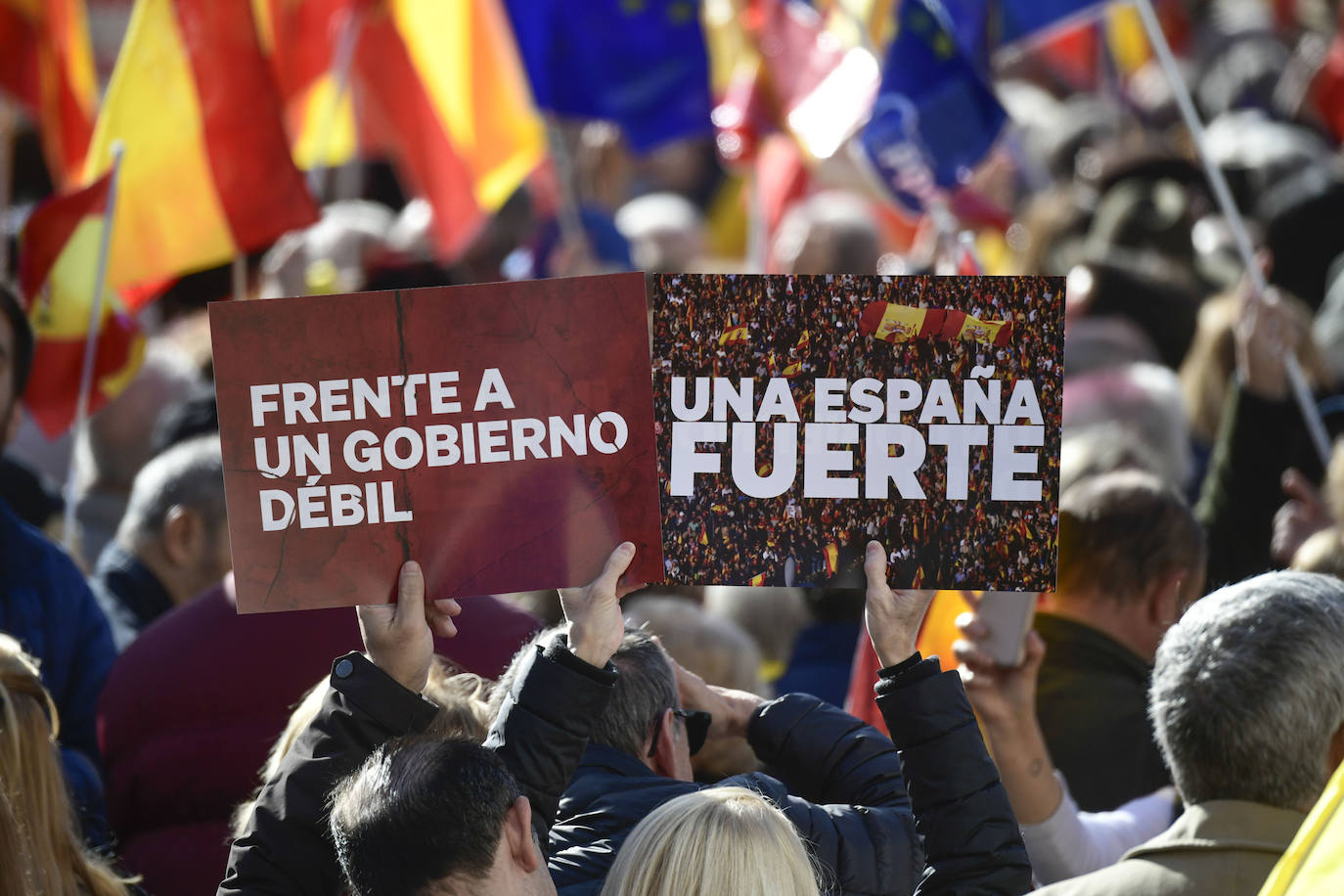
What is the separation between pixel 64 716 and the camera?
136 inches

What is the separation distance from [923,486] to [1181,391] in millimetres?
3378

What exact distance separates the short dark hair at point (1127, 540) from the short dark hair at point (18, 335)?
7.68 ft

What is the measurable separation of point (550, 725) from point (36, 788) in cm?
81

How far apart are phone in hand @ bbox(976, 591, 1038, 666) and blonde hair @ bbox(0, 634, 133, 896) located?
156cm

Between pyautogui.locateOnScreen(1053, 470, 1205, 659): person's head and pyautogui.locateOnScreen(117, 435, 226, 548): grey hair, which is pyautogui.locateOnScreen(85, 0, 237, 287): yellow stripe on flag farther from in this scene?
pyautogui.locateOnScreen(1053, 470, 1205, 659): person's head

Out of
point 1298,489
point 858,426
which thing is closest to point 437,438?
point 858,426

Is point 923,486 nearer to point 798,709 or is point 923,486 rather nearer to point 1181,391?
point 798,709

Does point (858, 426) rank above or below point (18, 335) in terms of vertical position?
below

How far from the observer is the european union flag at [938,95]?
5801mm

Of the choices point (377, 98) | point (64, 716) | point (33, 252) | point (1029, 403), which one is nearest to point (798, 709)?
point (1029, 403)

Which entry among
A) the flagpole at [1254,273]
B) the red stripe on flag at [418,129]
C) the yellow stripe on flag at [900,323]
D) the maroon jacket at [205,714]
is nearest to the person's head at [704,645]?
the maroon jacket at [205,714]

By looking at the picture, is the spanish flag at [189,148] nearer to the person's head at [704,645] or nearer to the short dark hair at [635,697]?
the person's head at [704,645]

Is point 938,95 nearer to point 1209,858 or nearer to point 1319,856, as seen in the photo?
point 1209,858

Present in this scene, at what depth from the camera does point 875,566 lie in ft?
8.17
